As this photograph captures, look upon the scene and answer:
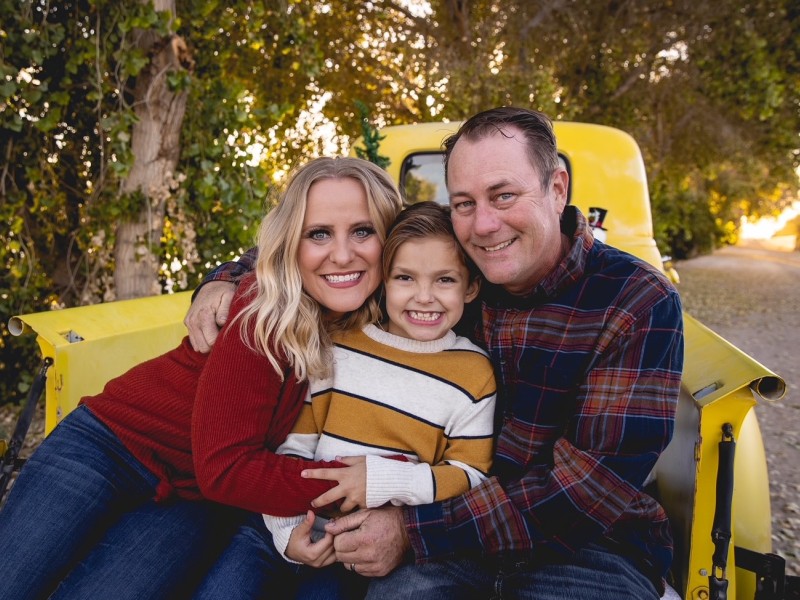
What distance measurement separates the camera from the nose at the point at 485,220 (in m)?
1.76

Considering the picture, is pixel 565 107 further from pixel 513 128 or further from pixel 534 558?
pixel 534 558

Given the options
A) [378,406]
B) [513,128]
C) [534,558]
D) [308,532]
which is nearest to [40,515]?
[308,532]

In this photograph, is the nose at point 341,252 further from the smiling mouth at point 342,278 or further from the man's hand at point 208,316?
the man's hand at point 208,316

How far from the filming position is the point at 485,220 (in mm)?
1769

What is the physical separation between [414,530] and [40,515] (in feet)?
3.49

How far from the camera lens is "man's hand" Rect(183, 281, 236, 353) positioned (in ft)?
6.36

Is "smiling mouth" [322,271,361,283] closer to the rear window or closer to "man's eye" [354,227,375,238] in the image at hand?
"man's eye" [354,227,375,238]

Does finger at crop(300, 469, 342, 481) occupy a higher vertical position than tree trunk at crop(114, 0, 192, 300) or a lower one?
lower

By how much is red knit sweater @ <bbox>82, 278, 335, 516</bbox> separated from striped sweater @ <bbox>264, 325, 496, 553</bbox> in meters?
0.08

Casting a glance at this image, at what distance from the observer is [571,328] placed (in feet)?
5.65

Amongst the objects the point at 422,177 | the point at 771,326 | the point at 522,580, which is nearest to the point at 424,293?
the point at 522,580

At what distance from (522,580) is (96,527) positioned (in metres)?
1.26

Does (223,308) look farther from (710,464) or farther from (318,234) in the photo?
(710,464)

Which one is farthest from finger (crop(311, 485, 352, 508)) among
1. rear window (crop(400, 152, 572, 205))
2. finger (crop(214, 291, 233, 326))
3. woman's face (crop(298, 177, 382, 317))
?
rear window (crop(400, 152, 572, 205))
